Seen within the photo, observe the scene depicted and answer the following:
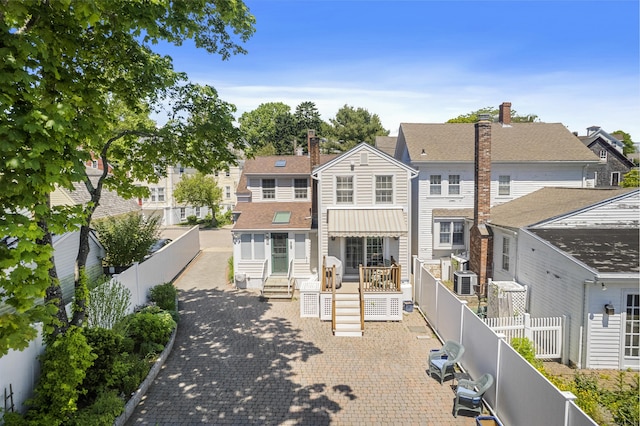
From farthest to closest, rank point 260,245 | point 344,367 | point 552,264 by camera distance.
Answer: point 260,245 < point 552,264 < point 344,367

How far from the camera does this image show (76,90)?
7195mm

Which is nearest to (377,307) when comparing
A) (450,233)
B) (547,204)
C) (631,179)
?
(547,204)

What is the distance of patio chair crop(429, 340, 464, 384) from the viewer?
432 inches

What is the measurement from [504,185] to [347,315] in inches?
610

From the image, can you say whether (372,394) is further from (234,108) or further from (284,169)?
(284,169)

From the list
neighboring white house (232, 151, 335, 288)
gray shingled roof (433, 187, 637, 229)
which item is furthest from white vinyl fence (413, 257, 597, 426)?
neighboring white house (232, 151, 335, 288)

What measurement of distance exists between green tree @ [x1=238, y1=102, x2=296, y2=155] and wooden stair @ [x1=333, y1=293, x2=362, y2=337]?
1478 inches

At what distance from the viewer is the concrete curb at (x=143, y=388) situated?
9.14 m

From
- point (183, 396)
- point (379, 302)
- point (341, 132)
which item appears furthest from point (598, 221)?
point (341, 132)

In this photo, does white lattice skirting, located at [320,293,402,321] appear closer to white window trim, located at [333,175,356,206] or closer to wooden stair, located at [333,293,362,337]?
wooden stair, located at [333,293,362,337]

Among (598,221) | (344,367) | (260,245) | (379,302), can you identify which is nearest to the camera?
(344,367)

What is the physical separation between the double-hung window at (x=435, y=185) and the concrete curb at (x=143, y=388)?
1793 centimetres

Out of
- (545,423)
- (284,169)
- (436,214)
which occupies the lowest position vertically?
(545,423)

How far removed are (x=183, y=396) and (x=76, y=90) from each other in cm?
801
